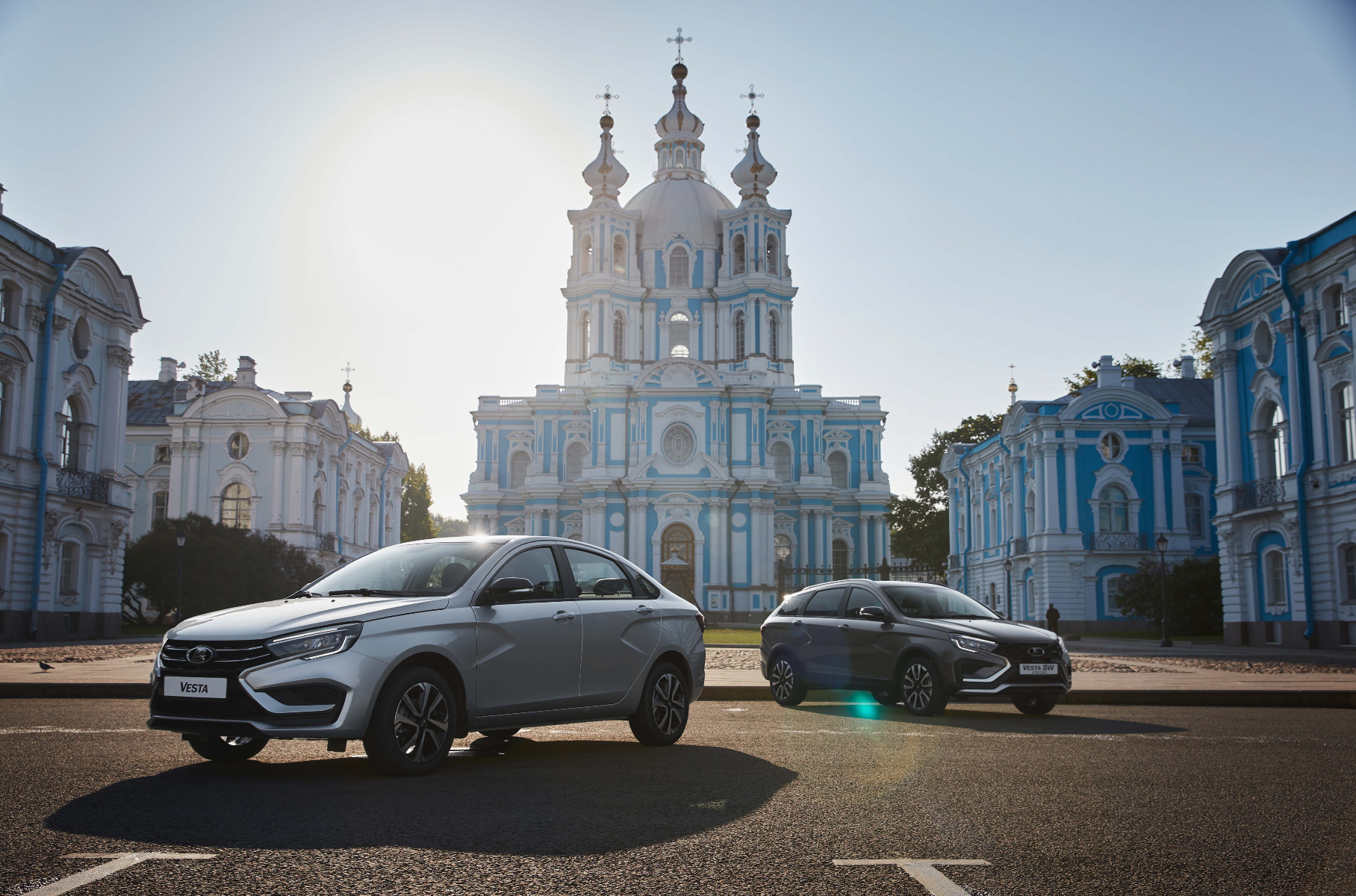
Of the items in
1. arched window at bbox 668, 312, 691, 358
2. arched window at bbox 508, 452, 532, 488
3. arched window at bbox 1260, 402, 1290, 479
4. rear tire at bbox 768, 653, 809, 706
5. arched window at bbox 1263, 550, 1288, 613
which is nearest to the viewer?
rear tire at bbox 768, 653, 809, 706

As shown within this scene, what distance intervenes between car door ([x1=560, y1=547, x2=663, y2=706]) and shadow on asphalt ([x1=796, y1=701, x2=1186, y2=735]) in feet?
11.7

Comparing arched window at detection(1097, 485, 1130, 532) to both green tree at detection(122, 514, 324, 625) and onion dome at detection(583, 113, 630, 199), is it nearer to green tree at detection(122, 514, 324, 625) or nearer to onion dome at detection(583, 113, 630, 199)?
green tree at detection(122, 514, 324, 625)

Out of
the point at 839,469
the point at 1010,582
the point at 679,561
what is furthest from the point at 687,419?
the point at 1010,582

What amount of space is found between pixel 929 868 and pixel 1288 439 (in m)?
29.9

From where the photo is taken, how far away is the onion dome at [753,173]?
70000mm

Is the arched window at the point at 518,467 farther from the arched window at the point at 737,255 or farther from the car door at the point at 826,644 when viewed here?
the car door at the point at 826,644

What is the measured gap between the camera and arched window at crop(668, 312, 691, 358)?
69438 millimetres

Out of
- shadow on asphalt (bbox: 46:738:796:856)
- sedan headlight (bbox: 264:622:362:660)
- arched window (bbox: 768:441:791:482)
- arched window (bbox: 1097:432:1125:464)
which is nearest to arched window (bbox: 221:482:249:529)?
arched window (bbox: 768:441:791:482)

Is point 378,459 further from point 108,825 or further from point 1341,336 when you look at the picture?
point 108,825

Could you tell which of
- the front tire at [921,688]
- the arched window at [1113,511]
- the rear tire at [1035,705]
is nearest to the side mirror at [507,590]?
the front tire at [921,688]

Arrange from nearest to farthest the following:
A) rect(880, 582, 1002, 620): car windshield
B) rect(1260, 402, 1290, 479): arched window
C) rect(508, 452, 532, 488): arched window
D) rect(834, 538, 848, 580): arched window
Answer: rect(880, 582, 1002, 620): car windshield
rect(1260, 402, 1290, 479): arched window
rect(834, 538, 848, 580): arched window
rect(508, 452, 532, 488): arched window

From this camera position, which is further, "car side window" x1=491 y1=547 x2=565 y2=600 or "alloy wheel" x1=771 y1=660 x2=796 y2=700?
"alloy wheel" x1=771 y1=660 x2=796 y2=700

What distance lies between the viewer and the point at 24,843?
532 cm

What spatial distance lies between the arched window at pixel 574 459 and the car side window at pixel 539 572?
5653cm
